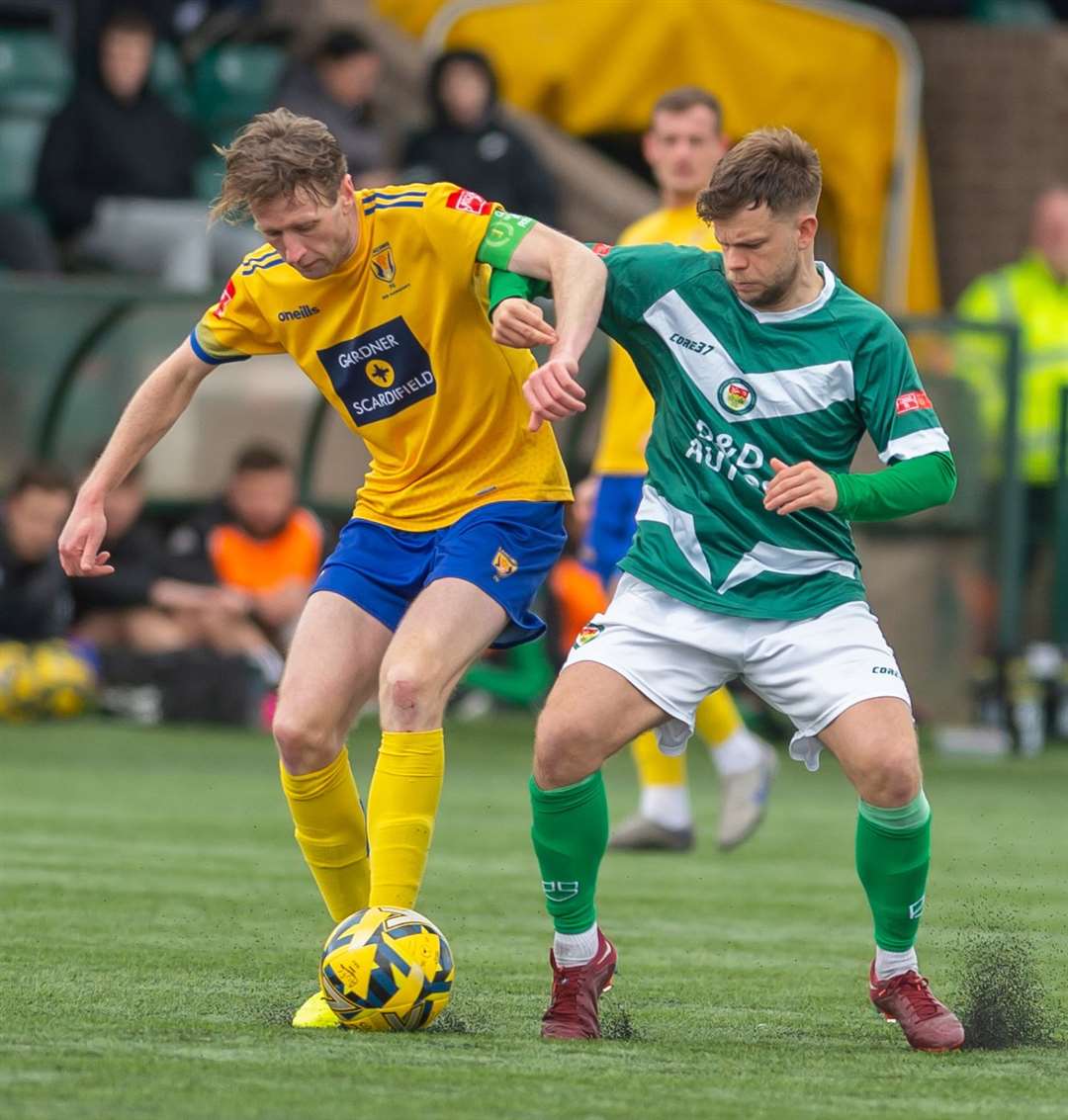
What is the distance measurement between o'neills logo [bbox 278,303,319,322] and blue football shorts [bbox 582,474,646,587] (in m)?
3.11

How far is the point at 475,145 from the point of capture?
1440 centimetres

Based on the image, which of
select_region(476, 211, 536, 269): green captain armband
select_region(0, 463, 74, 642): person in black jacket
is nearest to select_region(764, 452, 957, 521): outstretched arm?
select_region(476, 211, 536, 269): green captain armband

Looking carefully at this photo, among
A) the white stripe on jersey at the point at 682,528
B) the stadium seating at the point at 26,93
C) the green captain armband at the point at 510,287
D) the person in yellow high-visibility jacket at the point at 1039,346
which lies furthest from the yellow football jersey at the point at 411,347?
the stadium seating at the point at 26,93

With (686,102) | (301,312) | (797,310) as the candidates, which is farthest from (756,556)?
(686,102)

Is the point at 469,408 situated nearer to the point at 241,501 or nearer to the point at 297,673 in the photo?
the point at 297,673

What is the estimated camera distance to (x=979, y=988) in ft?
18.2

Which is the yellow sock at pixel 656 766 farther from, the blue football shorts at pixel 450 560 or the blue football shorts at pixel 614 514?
the blue football shorts at pixel 450 560

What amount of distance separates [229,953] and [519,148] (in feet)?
29.2

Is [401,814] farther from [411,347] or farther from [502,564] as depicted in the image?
[411,347]

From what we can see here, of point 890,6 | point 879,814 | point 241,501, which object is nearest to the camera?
point 879,814

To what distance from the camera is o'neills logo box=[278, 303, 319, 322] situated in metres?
5.64

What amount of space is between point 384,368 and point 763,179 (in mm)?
1074

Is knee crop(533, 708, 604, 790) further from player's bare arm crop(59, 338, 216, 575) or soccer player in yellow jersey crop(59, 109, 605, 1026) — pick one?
player's bare arm crop(59, 338, 216, 575)

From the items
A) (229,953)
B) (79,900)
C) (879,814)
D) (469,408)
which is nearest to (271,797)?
(79,900)
